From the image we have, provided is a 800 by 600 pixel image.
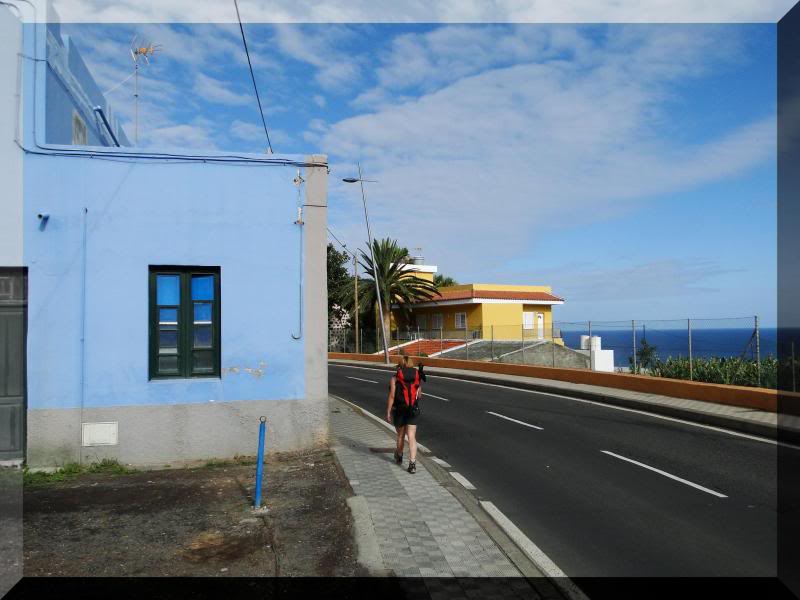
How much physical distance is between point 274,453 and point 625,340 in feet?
48.2

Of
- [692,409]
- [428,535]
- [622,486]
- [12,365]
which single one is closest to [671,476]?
[622,486]

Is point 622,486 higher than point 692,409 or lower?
lower

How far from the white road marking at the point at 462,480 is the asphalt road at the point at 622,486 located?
0.36 ft

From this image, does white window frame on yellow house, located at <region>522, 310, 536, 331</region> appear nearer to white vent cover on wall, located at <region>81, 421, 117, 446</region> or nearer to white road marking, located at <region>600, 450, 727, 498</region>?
white road marking, located at <region>600, 450, 727, 498</region>

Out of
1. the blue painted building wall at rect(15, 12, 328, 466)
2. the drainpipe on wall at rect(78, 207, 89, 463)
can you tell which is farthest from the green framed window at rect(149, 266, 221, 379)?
the drainpipe on wall at rect(78, 207, 89, 463)

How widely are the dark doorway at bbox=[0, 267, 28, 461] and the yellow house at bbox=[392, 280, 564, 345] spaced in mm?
36016

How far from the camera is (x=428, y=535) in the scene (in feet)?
20.7

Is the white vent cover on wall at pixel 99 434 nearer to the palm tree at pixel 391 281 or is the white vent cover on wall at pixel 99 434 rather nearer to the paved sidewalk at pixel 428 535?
the paved sidewalk at pixel 428 535

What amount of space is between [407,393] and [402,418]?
34cm

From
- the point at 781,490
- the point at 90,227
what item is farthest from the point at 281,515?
the point at 781,490

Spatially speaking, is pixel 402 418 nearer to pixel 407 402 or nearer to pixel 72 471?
pixel 407 402

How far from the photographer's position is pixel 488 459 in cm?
1041

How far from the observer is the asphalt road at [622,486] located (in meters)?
5.96

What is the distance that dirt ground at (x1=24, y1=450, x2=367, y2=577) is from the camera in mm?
5633
